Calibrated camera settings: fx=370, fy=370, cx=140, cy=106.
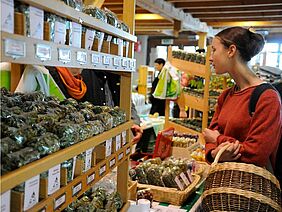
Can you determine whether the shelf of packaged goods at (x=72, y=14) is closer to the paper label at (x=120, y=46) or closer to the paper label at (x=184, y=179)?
the paper label at (x=120, y=46)

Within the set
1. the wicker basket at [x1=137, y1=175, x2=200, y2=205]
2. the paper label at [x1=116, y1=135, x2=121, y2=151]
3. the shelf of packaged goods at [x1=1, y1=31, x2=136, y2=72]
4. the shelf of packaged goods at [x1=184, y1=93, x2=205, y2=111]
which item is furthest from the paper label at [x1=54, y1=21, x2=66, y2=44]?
the shelf of packaged goods at [x1=184, y1=93, x2=205, y2=111]

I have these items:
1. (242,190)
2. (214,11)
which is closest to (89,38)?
(242,190)

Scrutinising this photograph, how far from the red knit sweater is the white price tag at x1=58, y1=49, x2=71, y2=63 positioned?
1203 mm

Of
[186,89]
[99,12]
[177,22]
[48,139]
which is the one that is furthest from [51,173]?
[177,22]

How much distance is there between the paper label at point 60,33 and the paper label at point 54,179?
34 centimetres

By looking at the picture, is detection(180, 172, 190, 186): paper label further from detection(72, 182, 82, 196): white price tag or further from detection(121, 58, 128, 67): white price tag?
detection(72, 182, 82, 196): white price tag

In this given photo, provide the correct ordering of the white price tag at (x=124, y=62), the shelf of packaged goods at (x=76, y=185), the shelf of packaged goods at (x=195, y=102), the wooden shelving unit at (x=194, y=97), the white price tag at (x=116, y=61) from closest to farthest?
1. the shelf of packaged goods at (x=76, y=185)
2. the white price tag at (x=116, y=61)
3. the white price tag at (x=124, y=62)
4. the wooden shelving unit at (x=194, y=97)
5. the shelf of packaged goods at (x=195, y=102)

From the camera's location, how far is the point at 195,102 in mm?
5070

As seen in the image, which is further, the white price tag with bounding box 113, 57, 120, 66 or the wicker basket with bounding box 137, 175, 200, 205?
the wicker basket with bounding box 137, 175, 200, 205

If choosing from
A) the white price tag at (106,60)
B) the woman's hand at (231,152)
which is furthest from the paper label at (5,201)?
the woman's hand at (231,152)

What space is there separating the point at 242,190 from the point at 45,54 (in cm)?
118

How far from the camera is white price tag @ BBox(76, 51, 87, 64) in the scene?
3.59ft

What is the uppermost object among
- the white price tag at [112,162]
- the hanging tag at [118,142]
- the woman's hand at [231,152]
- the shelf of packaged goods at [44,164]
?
the shelf of packaged goods at [44,164]

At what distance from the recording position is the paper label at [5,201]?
76 centimetres
